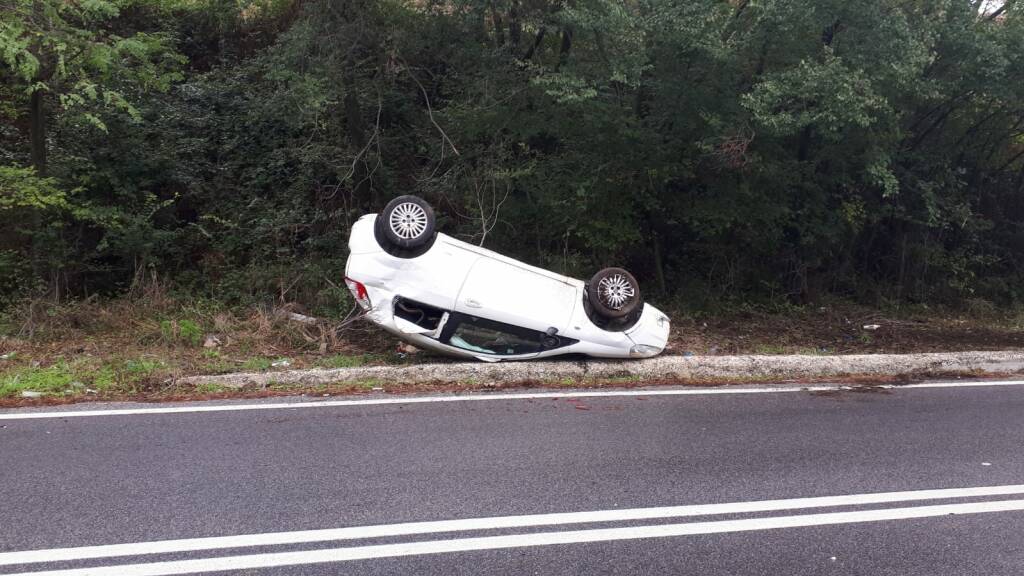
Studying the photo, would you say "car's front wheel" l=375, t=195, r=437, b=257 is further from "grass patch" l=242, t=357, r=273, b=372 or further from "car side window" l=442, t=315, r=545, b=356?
"grass patch" l=242, t=357, r=273, b=372

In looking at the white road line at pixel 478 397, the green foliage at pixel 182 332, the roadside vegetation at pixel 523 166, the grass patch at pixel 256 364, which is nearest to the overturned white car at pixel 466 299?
the white road line at pixel 478 397

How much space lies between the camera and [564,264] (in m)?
12.0

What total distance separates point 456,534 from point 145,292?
28.0 feet

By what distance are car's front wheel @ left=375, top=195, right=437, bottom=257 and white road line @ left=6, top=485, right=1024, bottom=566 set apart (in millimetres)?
4084

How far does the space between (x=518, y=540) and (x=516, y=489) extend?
2.36ft

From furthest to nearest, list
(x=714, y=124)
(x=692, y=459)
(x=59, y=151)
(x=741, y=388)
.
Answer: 1. (x=59, y=151)
2. (x=714, y=124)
3. (x=741, y=388)
4. (x=692, y=459)

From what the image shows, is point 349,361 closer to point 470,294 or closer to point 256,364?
point 256,364

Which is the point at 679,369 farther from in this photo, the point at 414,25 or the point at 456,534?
the point at 414,25

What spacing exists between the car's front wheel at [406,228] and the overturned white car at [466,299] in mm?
11

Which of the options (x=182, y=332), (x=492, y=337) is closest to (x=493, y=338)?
(x=492, y=337)

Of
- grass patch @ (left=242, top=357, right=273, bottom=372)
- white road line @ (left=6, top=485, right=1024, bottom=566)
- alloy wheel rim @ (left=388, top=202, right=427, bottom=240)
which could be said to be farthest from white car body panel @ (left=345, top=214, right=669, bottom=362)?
white road line @ (left=6, top=485, right=1024, bottom=566)

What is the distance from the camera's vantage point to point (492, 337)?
814 cm

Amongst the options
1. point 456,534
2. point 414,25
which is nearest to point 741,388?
point 456,534

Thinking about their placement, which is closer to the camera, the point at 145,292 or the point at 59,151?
the point at 145,292
